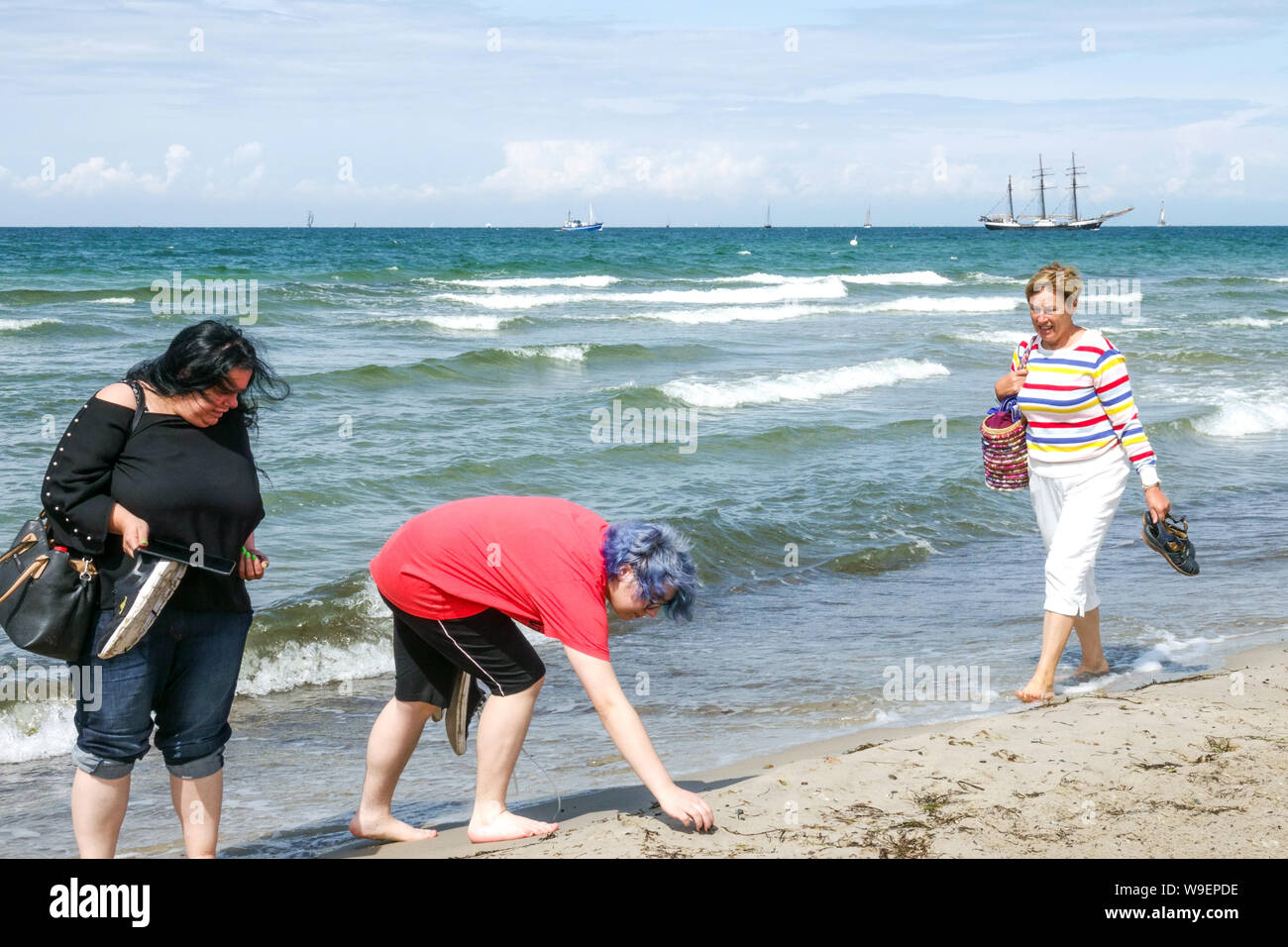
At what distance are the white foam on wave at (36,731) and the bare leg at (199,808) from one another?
6.07ft

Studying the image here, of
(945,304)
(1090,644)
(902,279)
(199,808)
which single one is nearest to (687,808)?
(199,808)

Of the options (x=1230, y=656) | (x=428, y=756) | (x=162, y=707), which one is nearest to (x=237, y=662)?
(x=162, y=707)

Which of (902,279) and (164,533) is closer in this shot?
(164,533)

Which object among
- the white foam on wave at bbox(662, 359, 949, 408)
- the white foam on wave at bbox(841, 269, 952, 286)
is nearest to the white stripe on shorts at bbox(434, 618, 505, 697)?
the white foam on wave at bbox(662, 359, 949, 408)

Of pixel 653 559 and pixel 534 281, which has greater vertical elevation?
pixel 534 281

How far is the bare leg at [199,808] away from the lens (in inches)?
141

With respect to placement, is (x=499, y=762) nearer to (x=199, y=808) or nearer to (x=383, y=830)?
(x=383, y=830)

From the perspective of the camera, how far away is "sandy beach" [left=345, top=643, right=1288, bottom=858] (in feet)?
11.6

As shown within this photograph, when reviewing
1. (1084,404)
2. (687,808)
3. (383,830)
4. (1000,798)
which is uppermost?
(1084,404)

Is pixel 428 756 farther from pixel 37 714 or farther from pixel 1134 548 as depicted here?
pixel 1134 548

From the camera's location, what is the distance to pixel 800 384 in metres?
15.9

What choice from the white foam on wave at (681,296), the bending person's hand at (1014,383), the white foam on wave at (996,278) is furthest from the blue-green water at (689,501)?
the white foam on wave at (996,278)

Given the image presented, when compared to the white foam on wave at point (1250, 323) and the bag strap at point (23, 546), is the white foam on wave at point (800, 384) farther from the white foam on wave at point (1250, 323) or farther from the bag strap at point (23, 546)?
the bag strap at point (23, 546)

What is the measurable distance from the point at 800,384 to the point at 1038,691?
10660 mm
